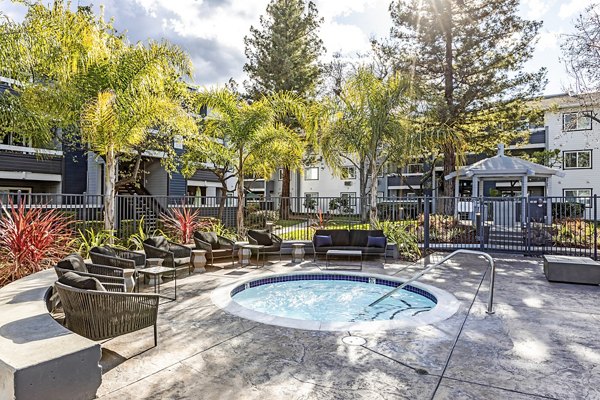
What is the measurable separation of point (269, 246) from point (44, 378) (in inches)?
308

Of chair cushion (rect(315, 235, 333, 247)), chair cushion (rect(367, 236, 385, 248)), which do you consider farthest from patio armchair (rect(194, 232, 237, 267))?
chair cushion (rect(367, 236, 385, 248))

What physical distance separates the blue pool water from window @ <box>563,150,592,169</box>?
26.7m

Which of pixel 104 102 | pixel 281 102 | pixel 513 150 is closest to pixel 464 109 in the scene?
pixel 281 102

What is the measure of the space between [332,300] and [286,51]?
2156cm

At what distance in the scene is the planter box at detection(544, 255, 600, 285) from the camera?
25.2 ft

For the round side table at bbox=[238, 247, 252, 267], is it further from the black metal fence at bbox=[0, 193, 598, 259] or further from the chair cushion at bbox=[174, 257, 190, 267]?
the black metal fence at bbox=[0, 193, 598, 259]

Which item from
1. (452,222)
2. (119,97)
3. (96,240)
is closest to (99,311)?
(96,240)

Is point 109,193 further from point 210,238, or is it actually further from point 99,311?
point 99,311

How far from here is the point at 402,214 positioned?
12875mm

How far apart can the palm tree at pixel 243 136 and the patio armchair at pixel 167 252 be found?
12.4 feet

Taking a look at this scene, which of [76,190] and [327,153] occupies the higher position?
[327,153]

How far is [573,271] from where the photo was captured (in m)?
7.80

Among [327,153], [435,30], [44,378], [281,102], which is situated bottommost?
[44,378]

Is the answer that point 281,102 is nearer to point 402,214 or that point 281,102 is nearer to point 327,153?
point 327,153
